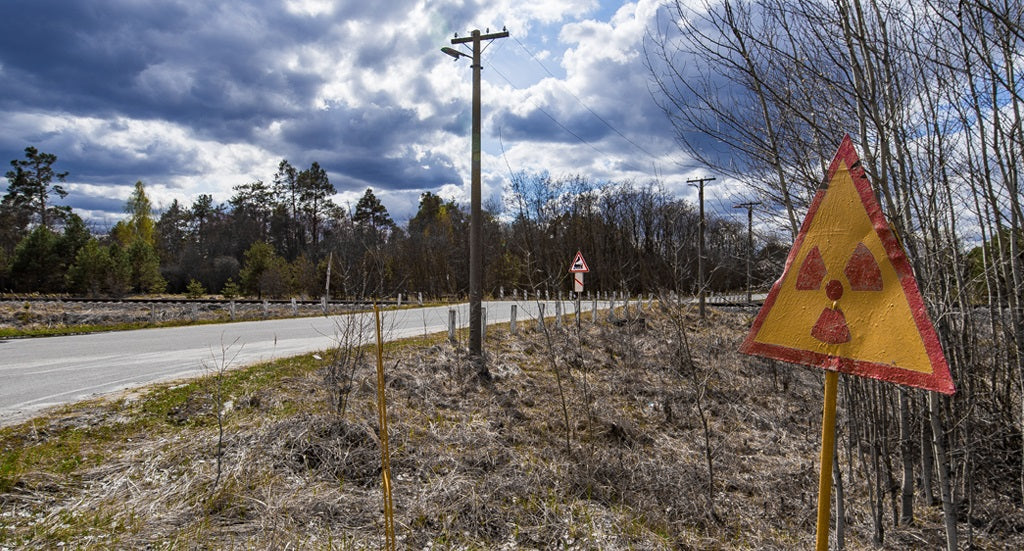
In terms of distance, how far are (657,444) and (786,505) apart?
2323 millimetres

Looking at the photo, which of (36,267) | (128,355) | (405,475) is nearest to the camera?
(405,475)

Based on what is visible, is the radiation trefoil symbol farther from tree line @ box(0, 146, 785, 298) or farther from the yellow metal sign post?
tree line @ box(0, 146, 785, 298)

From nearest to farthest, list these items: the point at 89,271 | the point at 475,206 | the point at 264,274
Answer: the point at 475,206
the point at 89,271
the point at 264,274

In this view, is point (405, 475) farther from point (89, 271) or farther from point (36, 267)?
point (36, 267)

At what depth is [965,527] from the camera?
17.7 feet

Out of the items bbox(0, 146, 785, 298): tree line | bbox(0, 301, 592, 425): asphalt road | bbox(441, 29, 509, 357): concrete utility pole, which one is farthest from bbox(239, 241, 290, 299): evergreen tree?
bbox(441, 29, 509, 357): concrete utility pole

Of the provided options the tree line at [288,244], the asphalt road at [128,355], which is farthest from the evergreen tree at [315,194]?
the asphalt road at [128,355]

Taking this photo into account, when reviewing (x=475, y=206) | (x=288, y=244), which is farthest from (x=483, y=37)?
(x=288, y=244)

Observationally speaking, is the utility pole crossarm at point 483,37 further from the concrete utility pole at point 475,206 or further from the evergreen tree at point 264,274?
the evergreen tree at point 264,274

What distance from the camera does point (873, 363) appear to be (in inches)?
84.8

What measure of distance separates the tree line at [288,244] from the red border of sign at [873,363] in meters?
22.6

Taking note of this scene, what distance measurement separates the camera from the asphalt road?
6.89m

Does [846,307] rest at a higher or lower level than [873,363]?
higher

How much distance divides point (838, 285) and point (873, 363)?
34 centimetres
